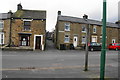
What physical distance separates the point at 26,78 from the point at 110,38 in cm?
2893

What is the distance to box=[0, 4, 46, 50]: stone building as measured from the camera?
71.4 ft

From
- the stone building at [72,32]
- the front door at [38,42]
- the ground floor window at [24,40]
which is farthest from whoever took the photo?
the stone building at [72,32]

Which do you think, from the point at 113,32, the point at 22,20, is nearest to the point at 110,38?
the point at 113,32

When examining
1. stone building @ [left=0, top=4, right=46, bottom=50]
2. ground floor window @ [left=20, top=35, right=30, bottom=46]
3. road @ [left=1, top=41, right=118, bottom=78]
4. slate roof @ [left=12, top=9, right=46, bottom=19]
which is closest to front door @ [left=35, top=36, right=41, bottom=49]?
stone building @ [left=0, top=4, right=46, bottom=50]

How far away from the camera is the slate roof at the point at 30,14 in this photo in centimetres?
2239

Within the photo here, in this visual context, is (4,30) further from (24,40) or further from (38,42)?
(38,42)

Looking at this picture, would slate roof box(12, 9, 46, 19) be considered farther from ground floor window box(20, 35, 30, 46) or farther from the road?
the road

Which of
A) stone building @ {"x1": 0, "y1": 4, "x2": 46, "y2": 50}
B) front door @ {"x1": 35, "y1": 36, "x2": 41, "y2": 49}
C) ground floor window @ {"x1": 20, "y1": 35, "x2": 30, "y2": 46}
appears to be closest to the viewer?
stone building @ {"x1": 0, "y1": 4, "x2": 46, "y2": 50}

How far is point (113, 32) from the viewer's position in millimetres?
30484

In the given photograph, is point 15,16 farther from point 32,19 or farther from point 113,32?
point 113,32

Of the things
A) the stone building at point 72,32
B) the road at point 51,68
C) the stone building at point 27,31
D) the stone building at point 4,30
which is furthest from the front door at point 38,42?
the road at point 51,68

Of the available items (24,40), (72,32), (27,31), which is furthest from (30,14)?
(72,32)

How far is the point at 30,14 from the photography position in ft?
76.0

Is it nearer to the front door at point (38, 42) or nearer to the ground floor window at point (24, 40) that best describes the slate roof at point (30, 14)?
the ground floor window at point (24, 40)
